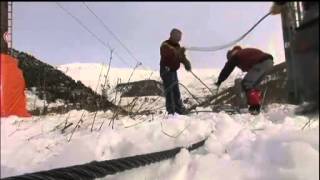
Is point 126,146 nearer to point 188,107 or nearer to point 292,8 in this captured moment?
point 292,8

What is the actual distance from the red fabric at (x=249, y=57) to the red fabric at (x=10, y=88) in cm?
41

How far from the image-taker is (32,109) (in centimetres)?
304

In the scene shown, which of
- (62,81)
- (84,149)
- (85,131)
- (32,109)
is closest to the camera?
(84,149)

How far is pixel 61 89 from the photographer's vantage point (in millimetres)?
4039

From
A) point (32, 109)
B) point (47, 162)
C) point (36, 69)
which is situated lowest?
point (47, 162)

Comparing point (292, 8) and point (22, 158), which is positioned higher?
point (292, 8)

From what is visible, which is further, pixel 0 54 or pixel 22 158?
pixel 22 158

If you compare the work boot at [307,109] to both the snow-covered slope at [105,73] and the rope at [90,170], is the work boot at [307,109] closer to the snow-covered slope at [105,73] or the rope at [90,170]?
the snow-covered slope at [105,73]

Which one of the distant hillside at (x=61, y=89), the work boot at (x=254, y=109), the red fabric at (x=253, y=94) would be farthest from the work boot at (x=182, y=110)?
the red fabric at (x=253, y=94)

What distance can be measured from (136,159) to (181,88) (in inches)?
143

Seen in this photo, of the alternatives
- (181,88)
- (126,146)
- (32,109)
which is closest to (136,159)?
(126,146)

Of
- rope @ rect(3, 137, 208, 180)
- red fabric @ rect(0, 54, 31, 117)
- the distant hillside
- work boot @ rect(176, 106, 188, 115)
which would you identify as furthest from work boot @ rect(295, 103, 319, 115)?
work boot @ rect(176, 106, 188, 115)

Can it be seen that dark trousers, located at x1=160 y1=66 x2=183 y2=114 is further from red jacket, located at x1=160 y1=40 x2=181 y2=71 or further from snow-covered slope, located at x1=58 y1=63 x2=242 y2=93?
red jacket, located at x1=160 y1=40 x2=181 y2=71

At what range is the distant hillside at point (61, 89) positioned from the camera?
135 inches
